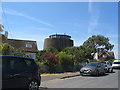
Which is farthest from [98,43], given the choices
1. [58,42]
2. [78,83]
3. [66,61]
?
[78,83]

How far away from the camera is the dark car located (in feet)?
27.2

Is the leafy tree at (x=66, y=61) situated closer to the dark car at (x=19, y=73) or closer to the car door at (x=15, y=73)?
the dark car at (x=19, y=73)

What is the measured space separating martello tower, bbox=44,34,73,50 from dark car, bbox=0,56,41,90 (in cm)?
4761

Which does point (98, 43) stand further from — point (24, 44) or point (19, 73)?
point (19, 73)

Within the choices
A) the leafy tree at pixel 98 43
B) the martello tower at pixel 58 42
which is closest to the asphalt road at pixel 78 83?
the martello tower at pixel 58 42

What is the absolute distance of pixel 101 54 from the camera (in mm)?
73938

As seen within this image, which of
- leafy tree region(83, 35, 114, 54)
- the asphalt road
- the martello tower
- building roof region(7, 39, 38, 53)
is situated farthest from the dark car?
leafy tree region(83, 35, 114, 54)

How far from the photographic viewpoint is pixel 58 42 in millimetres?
58344

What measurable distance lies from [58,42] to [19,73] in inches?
1954

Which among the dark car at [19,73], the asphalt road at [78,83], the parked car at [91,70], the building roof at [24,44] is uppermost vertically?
the building roof at [24,44]

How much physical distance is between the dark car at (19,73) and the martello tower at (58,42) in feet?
156

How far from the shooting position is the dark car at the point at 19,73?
27.2ft

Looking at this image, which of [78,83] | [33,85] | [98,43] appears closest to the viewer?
[33,85]

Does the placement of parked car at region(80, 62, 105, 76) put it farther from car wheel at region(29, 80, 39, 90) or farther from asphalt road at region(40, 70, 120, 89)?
car wheel at region(29, 80, 39, 90)
